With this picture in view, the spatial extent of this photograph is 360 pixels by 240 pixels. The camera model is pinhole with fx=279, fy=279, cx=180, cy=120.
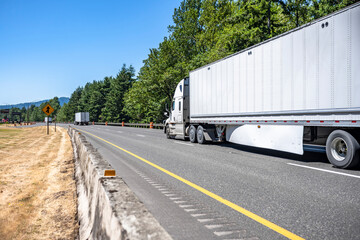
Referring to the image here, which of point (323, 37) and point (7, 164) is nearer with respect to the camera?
point (323, 37)

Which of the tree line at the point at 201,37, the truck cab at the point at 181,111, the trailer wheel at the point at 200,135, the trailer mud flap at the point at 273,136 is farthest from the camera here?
A: the tree line at the point at 201,37

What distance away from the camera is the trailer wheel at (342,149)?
6.71m

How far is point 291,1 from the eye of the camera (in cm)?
2350

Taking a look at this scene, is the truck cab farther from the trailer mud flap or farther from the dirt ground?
the dirt ground

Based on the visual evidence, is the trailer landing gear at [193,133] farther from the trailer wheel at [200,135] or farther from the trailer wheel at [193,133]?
the trailer wheel at [200,135]

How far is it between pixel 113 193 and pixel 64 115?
498ft

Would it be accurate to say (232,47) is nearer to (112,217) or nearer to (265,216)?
(265,216)

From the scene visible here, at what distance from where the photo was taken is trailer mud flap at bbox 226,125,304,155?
26.8 feet

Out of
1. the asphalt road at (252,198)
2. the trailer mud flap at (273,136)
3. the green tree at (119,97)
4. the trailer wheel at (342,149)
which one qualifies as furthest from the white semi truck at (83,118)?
the trailer wheel at (342,149)

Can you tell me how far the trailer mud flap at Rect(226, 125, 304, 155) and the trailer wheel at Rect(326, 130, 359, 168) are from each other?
0.83 meters

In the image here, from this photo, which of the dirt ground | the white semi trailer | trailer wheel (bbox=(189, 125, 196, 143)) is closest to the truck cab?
trailer wheel (bbox=(189, 125, 196, 143))

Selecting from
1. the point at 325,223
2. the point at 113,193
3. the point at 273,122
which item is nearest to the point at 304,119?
the point at 273,122

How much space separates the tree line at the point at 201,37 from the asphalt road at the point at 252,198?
1862 centimetres

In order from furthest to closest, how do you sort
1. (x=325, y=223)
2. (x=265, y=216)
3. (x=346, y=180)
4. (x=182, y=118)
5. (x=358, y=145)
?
(x=182, y=118) → (x=358, y=145) → (x=346, y=180) → (x=265, y=216) → (x=325, y=223)
